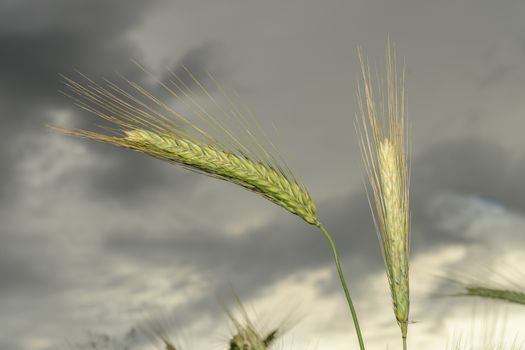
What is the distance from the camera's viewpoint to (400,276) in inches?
124

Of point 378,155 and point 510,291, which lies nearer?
point 510,291

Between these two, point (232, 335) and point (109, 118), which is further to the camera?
point (109, 118)

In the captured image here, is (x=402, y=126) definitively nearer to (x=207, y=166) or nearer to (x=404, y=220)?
(x=404, y=220)

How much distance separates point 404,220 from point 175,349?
1.18m

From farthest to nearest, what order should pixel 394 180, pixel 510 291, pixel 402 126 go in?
pixel 402 126, pixel 394 180, pixel 510 291

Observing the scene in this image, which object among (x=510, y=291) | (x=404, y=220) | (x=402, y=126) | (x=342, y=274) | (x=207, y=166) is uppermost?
(x=402, y=126)

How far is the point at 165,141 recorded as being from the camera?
315 cm

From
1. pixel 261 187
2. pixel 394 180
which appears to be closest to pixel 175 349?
pixel 261 187

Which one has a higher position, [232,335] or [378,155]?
[378,155]

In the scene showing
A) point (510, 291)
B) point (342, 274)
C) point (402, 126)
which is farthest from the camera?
point (402, 126)

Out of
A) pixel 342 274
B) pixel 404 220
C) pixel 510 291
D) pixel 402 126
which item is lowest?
pixel 510 291

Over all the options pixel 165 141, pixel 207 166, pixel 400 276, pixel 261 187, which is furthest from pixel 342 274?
pixel 165 141

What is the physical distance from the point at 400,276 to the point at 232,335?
30.9 inches

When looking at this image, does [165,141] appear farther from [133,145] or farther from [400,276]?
[400,276]
